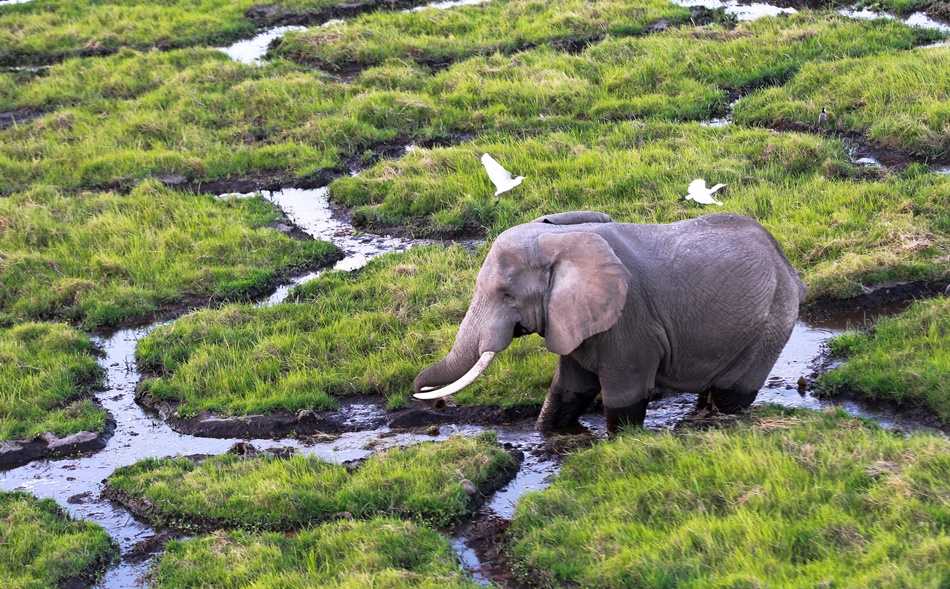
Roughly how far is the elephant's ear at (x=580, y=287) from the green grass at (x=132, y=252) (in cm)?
464

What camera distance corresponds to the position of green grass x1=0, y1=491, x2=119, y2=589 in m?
7.00

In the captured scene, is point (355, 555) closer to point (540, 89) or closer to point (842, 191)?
point (842, 191)

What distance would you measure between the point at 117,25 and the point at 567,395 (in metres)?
14.5

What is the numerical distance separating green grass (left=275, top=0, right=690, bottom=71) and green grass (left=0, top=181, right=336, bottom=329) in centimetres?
505

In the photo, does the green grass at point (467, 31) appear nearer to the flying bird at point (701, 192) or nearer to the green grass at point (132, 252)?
the green grass at point (132, 252)

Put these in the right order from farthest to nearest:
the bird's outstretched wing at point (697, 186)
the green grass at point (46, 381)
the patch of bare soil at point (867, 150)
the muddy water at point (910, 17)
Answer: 1. the muddy water at point (910, 17)
2. the patch of bare soil at point (867, 150)
3. the bird's outstretched wing at point (697, 186)
4. the green grass at point (46, 381)

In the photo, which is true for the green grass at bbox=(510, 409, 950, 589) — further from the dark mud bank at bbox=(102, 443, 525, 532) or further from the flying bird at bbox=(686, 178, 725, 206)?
the flying bird at bbox=(686, 178, 725, 206)

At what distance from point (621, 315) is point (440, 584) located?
95.9 inches

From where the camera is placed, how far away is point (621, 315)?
25.4ft

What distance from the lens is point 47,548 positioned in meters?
7.24

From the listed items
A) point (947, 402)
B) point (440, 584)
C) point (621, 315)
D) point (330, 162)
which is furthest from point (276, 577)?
point (330, 162)

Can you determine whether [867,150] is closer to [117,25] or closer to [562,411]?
[562,411]

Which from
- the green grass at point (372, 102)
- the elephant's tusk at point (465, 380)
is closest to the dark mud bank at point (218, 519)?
the elephant's tusk at point (465, 380)

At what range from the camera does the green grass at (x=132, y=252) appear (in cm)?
1117
